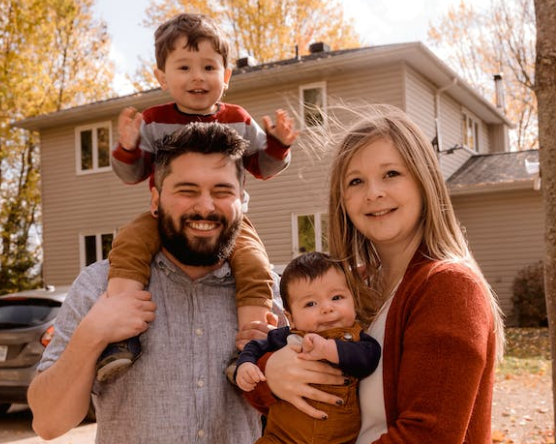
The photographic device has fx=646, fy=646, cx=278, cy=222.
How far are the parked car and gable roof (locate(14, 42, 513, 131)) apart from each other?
33.2 feet

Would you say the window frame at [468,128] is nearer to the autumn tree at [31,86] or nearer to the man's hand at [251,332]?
the autumn tree at [31,86]

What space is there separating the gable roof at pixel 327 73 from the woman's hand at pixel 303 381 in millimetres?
14082

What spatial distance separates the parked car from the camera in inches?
323

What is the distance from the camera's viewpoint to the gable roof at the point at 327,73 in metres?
15.8

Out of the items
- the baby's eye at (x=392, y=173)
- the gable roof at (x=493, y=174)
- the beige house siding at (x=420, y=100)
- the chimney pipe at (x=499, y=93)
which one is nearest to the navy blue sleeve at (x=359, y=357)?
the baby's eye at (x=392, y=173)

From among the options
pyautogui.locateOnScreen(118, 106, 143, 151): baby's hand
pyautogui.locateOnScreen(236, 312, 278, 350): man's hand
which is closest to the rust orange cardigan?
pyautogui.locateOnScreen(236, 312, 278, 350): man's hand

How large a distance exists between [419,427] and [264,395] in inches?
27.2

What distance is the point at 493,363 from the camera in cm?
212

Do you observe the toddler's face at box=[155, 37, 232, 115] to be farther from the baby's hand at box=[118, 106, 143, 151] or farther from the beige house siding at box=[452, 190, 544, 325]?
the beige house siding at box=[452, 190, 544, 325]

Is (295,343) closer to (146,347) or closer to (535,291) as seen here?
(146,347)

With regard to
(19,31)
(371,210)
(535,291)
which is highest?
(19,31)

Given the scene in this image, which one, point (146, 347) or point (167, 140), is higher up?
point (167, 140)

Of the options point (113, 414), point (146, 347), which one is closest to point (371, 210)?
point (146, 347)

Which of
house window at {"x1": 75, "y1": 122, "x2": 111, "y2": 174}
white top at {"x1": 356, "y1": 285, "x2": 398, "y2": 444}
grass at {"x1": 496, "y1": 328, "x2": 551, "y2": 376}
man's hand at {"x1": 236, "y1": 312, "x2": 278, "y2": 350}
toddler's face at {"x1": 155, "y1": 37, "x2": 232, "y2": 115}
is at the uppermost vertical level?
house window at {"x1": 75, "y1": 122, "x2": 111, "y2": 174}
